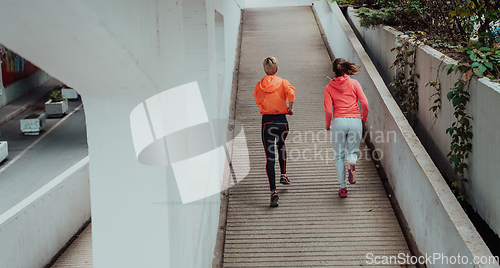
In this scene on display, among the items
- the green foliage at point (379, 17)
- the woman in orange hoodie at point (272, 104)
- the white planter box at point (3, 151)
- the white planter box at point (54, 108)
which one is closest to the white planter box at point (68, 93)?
the white planter box at point (54, 108)

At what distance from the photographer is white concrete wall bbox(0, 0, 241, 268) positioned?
1878mm

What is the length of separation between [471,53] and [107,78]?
3.55m

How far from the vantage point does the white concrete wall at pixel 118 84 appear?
6.16ft

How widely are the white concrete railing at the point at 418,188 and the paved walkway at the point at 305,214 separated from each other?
0.30 m

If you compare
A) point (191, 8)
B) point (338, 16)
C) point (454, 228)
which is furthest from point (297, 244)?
point (338, 16)

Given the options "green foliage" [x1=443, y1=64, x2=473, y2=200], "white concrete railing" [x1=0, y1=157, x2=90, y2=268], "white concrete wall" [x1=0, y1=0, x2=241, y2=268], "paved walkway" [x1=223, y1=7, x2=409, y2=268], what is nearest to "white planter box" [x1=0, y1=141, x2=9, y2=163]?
"white concrete railing" [x1=0, y1=157, x2=90, y2=268]

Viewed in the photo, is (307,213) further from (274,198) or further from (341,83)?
(341,83)

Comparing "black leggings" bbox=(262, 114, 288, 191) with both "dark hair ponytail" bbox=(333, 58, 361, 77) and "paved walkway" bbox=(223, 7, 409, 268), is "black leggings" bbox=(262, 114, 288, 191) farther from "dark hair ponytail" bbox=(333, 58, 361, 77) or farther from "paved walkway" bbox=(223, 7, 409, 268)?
"dark hair ponytail" bbox=(333, 58, 361, 77)

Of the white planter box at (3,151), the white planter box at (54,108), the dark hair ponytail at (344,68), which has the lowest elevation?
the white planter box at (3,151)

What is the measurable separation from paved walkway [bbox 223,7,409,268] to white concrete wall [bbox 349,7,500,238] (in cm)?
92

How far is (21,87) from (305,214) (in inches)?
882

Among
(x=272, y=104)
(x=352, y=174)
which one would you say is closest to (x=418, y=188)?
(x=352, y=174)

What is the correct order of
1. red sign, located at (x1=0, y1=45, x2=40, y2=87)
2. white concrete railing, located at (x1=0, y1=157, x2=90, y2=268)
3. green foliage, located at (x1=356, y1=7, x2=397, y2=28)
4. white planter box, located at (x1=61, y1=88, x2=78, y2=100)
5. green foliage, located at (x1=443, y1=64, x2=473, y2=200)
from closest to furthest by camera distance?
green foliage, located at (x1=443, y1=64, x2=473, y2=200) < white concrete railing, located at (x1=0, y1=157, x2=90, y2=268) < green foliage, located at (x1=356, y1=7, x2=397, y2=28) < red sign, located at (x1=0, y1=45, x2=40, y2=87) < white planter box, located at (x1=61, y1=88, x2=78, y2=100)

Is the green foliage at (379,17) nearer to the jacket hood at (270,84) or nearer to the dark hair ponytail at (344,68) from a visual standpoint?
the dark hair ponytail at (344,68)
